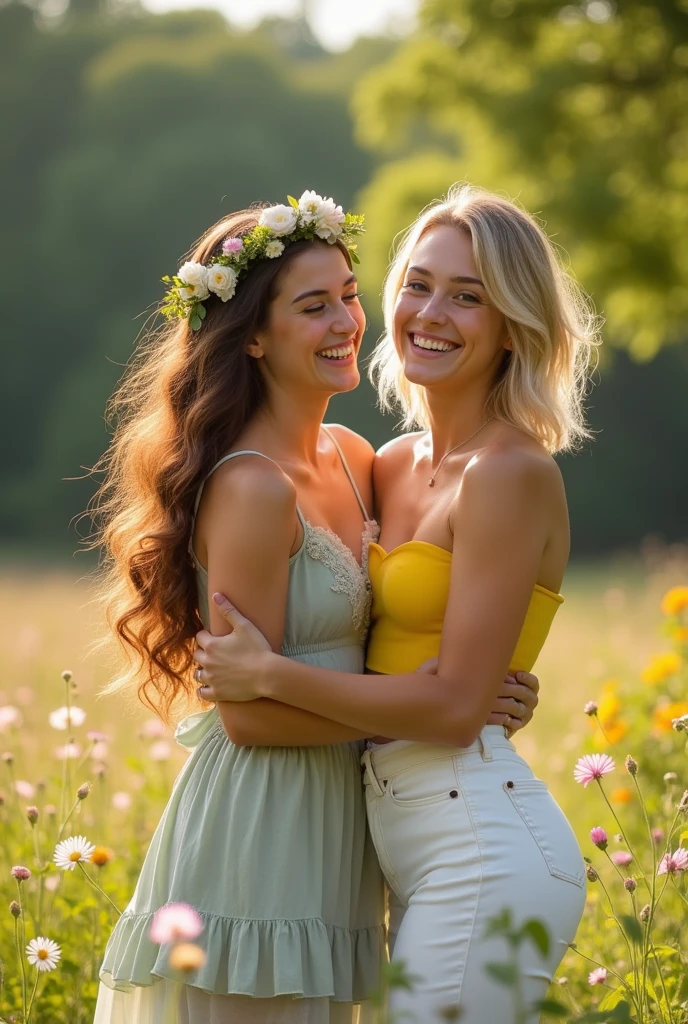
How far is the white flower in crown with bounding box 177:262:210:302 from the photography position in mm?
2906

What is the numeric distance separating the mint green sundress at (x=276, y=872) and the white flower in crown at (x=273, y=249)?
52 cm

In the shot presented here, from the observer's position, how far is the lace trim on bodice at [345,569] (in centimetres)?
281

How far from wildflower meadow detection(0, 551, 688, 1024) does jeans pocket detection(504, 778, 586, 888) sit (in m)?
0.04

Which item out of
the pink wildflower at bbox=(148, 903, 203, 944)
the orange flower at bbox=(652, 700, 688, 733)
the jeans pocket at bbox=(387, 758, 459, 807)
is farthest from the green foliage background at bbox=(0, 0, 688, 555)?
the pink wildflower at bbox=(148, 903, 203, 944)

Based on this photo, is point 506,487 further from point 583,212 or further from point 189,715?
point 583,212

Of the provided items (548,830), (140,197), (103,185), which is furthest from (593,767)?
(103,185)

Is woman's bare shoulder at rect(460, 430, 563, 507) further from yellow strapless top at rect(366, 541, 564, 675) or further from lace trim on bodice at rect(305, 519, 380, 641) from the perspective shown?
lace trim on bodice at rect(305, 519, 380, 641)

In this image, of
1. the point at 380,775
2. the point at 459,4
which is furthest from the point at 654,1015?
the point at 459,4

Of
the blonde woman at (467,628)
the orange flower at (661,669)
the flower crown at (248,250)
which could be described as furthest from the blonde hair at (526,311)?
the orange flower at (661,669)

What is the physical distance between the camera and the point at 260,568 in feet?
8.77

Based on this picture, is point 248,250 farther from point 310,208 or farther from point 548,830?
point 548,830

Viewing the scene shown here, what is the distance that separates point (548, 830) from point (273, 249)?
1.50 meters

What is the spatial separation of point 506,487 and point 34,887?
7.18ft

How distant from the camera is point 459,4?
11258 millimetres
